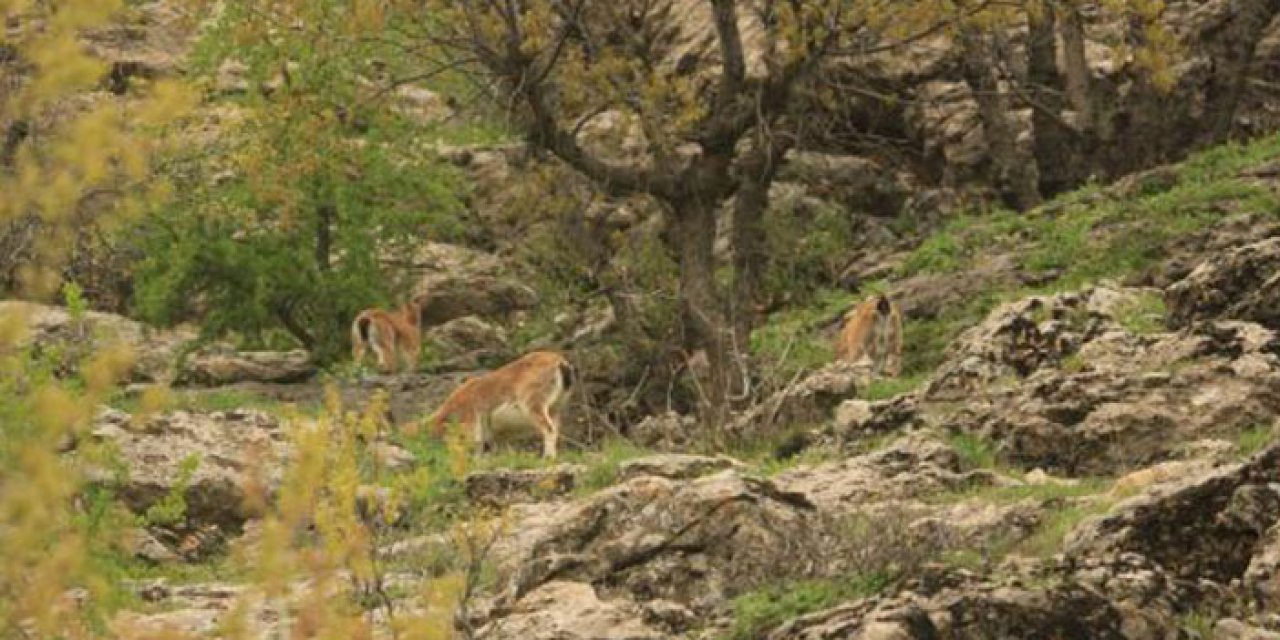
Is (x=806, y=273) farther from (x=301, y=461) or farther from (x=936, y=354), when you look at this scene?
(x=301, y=461)

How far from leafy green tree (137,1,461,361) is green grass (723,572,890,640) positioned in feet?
57.5

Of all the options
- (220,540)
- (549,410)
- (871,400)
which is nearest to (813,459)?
(871,400)

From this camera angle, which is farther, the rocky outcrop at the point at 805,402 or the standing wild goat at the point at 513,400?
the standing wild goat at the point at 513,400

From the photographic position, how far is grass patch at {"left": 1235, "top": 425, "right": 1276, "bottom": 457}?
520 inches

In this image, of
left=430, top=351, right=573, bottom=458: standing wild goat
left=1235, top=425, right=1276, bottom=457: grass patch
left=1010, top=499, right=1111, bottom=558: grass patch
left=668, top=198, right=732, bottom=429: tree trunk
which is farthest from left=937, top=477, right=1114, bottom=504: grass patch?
left=668, top=198, right=732, bottom=429: tree trunk

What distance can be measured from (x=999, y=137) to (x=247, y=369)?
34.6 feet

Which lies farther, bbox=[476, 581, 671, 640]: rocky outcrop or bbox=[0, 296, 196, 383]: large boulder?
bbox=[0, 296, 196, 383]: large boulder

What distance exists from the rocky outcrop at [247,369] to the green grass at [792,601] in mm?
16692

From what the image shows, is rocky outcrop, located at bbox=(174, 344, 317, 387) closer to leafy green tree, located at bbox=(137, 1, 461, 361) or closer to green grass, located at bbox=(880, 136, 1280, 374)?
leafy green tree, located at bbox=(137, 1, 461, 361)

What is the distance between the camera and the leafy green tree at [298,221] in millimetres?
29359

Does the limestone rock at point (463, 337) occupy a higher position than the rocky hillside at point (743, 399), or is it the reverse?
the rocky hillside at point (743, 399)

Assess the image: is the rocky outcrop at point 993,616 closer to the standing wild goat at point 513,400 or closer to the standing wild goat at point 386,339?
the standing wild goat at point 513,400

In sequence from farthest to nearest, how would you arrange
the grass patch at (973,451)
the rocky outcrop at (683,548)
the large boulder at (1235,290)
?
the large boulder at (1235,290)
the grass patch at (973,451)
the rocky outcrop at (683,548)

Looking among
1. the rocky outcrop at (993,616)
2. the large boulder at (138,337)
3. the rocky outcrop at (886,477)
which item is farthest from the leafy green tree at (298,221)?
the rocky outcrop at (993,616)
